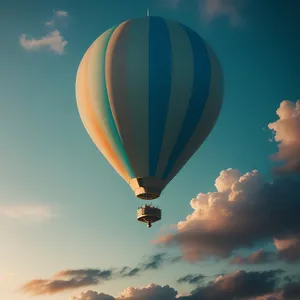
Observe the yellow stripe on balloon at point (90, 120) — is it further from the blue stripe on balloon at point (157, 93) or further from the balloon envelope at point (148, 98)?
the blue stripe on balloon at point (157, 93)

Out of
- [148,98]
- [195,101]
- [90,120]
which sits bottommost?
[148,98]

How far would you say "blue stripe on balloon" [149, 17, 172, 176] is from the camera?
44.4 metres

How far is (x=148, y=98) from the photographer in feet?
145

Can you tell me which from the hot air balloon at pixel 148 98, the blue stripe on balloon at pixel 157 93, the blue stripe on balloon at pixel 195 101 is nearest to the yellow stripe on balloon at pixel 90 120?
the hot air balloon at pixel 148 98

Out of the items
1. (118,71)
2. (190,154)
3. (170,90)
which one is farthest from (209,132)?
(118,71)

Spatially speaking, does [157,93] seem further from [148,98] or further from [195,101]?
[195,101]

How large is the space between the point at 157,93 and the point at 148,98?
2.41ft

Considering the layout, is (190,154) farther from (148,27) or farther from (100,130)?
(148,27)

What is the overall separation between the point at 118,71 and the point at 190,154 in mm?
8325

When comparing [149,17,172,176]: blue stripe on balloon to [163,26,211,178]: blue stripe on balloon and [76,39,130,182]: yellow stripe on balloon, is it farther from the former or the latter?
[76,39,130,182]: yellow stripe on balloon

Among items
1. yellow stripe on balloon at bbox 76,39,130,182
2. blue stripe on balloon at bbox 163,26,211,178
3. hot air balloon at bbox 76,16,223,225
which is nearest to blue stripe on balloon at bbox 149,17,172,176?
hot air balloon at bbox 76,16,223,225

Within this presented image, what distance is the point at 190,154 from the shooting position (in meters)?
47.3

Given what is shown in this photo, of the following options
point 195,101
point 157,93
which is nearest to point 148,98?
point 157,93

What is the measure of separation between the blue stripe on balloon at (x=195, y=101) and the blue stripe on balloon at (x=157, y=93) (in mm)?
1488
